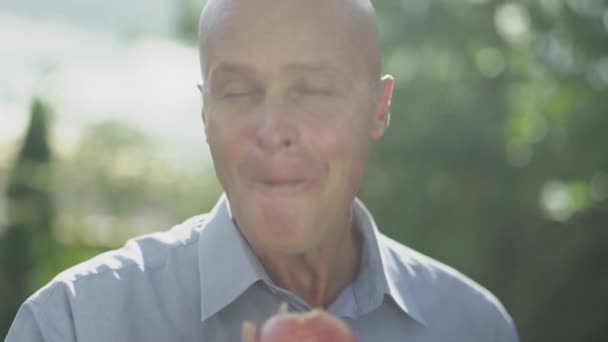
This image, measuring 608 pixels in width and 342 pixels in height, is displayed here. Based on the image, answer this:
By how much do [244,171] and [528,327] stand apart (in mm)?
3035

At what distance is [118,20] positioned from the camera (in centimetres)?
701

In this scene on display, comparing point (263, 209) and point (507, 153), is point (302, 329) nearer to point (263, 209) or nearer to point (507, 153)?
point (263, 209)

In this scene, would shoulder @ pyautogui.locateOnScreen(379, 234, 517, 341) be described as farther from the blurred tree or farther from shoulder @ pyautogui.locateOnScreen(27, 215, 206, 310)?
the blurred tree

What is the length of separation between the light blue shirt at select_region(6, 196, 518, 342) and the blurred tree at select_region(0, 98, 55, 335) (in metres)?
3.28

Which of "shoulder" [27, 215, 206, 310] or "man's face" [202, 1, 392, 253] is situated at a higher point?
"man's face" [202, 1, 392, 253]

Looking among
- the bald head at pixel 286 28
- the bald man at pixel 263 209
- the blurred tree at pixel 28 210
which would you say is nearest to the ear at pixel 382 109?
the bald man at pixel 263 209

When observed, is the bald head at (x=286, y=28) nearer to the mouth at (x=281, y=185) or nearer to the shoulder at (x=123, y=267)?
the mouth at (x=281, y=185)

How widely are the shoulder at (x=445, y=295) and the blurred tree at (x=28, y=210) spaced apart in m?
3.25

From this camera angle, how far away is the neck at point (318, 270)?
2262mm

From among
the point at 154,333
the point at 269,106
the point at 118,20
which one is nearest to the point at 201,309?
the point at 154,333

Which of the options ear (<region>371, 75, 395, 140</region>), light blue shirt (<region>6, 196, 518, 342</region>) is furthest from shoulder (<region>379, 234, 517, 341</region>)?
ear (<region>371, 75, 395, 140</region>)

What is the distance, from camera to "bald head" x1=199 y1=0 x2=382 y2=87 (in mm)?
2053

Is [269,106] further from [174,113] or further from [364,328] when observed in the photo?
[174,113]

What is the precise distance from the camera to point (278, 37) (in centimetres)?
205
